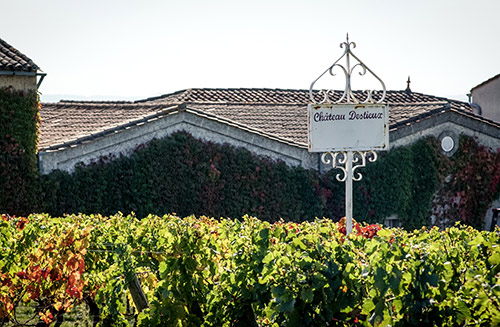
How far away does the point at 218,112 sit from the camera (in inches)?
977

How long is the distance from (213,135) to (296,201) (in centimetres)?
301

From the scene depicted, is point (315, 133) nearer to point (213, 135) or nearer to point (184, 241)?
point (184, 241)

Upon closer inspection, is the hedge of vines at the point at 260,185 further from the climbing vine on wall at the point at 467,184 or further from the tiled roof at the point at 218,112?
the tiled roof at the point at 218,112

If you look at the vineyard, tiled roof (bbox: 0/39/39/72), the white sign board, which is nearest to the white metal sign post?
the white sign board

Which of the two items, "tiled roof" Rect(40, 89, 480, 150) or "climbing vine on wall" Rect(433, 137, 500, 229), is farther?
"climbing vine on wall" Rect(433, 137, 500, 229)

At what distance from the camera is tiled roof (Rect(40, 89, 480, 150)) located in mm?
20203

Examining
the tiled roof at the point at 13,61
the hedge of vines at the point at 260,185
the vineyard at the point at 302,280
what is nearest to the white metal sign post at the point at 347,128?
the vineyard at the point at 302,280

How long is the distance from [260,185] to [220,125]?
197cm

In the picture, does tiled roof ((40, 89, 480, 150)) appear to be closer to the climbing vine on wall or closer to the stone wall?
the stone wall

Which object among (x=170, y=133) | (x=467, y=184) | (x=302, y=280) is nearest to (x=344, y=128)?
(x=302, y=280)

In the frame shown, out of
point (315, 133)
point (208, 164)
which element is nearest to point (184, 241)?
point (315, 133)

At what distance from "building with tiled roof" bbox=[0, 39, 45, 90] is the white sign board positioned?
989 centimetres

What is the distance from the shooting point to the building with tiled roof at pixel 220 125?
1822cm

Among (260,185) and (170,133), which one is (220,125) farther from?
(260,185)
